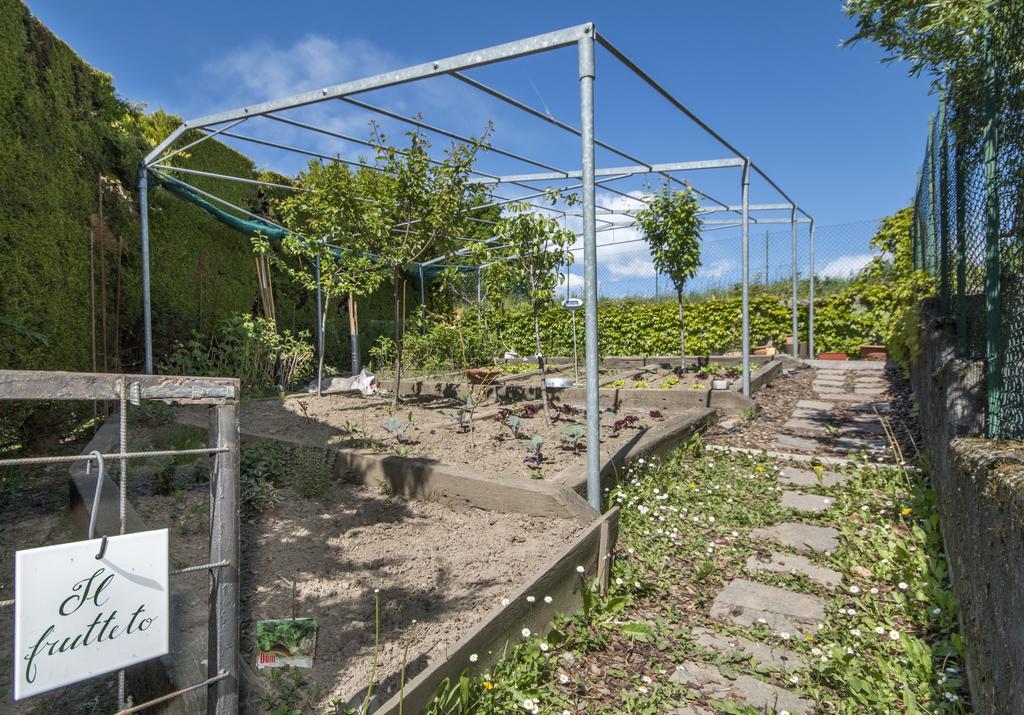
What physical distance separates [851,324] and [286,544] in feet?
34.3

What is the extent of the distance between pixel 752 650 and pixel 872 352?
953cm

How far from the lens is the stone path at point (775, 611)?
1.89 m

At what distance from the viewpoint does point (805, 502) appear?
346cm

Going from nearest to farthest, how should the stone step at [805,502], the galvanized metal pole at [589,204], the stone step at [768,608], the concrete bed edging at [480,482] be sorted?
the stone step at [768,608] < the galvanized metal pole at [589,204] < the concrete bed edging at [480,482] < the stone step at [805,502]

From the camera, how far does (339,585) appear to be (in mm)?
2273

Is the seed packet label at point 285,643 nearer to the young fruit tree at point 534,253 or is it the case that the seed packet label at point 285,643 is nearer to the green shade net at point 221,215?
the young fruit tree at point 534,253

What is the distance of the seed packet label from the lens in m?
1.60

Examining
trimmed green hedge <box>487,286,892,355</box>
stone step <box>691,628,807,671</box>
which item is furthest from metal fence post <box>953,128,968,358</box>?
trimmed green hedge <box>487,286,892,355</box>

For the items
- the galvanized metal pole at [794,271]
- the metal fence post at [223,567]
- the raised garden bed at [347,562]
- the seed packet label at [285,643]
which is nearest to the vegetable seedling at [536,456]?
the raised garden bed at [347,562]

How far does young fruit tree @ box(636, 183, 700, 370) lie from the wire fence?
15.2 feet

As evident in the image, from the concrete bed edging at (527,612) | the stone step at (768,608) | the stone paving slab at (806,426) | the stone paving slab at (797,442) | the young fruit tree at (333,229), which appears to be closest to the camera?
the concrete bed edging at (527,612)

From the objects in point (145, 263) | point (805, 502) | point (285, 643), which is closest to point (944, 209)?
point (805, 502)

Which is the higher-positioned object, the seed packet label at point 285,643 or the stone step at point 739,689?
the seed packet label at point 285,643

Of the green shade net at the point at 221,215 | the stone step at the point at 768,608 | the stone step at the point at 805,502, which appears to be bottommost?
the stone step at the point at 768,608
